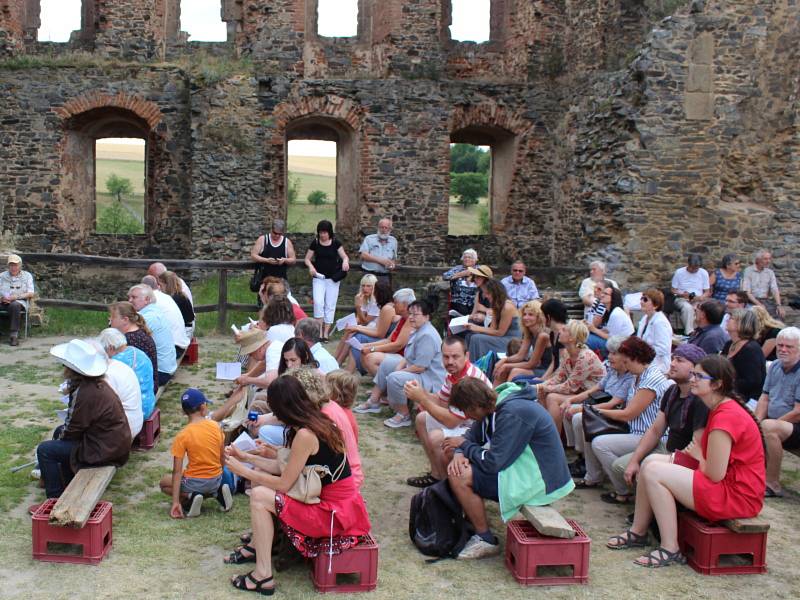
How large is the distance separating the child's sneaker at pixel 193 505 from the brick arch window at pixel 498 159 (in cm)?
1319

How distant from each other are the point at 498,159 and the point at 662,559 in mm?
14603

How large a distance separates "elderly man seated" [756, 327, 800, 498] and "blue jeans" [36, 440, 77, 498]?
490cm

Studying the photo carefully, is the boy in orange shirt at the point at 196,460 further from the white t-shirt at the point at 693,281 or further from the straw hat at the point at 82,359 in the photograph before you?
the white t-shirt at the point at 693,281

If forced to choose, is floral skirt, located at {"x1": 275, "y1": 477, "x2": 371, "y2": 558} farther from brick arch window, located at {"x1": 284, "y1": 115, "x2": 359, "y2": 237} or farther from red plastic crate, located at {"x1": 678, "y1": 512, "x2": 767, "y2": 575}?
brick arch window, located at {"x1": 284, "y1": 115, "x2": 359, "y2": 237}

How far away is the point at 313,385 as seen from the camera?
17.2ft

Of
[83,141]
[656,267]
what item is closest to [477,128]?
[656,267]

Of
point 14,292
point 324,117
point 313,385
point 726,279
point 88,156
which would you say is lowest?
point 14,292

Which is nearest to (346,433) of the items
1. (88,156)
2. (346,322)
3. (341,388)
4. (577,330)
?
(341,388)

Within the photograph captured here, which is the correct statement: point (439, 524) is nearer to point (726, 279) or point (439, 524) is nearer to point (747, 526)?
point (747, 526)

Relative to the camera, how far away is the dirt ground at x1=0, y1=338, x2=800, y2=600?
504cm

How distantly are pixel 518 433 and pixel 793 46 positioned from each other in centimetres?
1071

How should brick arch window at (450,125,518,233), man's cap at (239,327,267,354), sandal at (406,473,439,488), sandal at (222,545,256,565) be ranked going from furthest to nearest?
brick arch window at (450,125,518,233), man's cap at (239,327,267,354), sandal at (406,473,439,488), sandal at (222,545,256,565)

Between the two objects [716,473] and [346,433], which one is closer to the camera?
[716,473]

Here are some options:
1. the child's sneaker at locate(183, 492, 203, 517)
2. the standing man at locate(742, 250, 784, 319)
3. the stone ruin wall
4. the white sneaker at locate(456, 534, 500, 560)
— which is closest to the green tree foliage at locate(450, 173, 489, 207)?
the stone ruin wall
